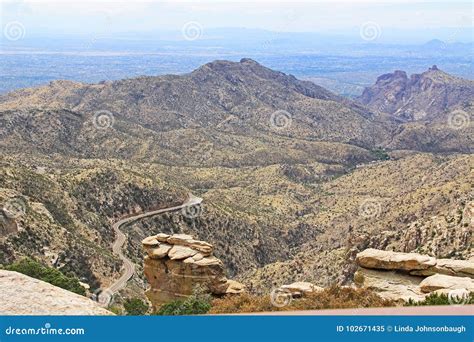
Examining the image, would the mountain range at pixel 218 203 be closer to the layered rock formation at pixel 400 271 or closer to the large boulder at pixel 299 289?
the layered rock formation at pixel 400 271

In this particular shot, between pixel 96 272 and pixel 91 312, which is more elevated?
pixel 91 312

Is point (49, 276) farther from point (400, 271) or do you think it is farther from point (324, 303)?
point (400, 271)

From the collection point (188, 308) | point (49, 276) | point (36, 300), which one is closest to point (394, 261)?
point (188, 308)

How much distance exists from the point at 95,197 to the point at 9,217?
28.9 meters

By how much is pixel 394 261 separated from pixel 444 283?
570cm

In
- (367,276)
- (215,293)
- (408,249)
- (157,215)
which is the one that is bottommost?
(157,215)

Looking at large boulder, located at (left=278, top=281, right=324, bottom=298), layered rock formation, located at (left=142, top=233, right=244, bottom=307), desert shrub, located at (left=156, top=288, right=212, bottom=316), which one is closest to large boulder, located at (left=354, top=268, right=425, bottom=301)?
large boulder, located at (left=278, top=281, right=324, bottom=298)

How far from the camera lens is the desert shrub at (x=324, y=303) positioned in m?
27.3

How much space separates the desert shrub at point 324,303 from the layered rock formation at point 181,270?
10459 millimetres

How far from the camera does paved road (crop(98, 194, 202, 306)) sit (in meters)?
62.5

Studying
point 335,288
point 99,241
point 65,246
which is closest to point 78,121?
point 99,241

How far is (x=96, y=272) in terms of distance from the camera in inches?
2788

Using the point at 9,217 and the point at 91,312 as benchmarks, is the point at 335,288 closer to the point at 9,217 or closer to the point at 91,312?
the point at 91,312

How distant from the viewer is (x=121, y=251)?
277 feet
